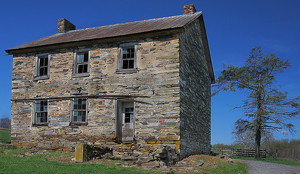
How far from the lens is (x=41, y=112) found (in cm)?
1584

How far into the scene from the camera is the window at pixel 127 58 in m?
14.2

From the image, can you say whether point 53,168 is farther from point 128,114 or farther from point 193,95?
point 193,95

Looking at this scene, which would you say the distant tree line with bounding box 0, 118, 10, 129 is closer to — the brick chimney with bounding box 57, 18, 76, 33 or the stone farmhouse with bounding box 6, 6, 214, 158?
the brick chimney with bounding box 57, 18, 76, 33

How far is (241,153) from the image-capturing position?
2959 cm

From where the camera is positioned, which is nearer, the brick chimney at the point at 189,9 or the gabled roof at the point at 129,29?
the gabled roof at the point at 129,29

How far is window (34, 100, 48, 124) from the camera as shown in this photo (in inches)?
619

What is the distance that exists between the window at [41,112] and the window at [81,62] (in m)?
2.45

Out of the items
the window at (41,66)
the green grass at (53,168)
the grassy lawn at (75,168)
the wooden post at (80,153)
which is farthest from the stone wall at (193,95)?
the window at (41,66)

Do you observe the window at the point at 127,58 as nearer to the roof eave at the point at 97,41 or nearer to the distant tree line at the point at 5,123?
the roof eave at the point at 97,41

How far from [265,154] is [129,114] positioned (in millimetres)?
19092

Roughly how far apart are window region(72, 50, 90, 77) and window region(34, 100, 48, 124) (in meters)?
2.45

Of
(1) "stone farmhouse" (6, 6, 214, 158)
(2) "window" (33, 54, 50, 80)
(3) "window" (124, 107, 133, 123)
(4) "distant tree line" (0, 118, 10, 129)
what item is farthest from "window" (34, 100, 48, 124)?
(4) "distant tree line" (0, 118, 10, 129)

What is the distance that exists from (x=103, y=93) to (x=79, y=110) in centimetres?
163

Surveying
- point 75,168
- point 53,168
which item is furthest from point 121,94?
point 53,168
